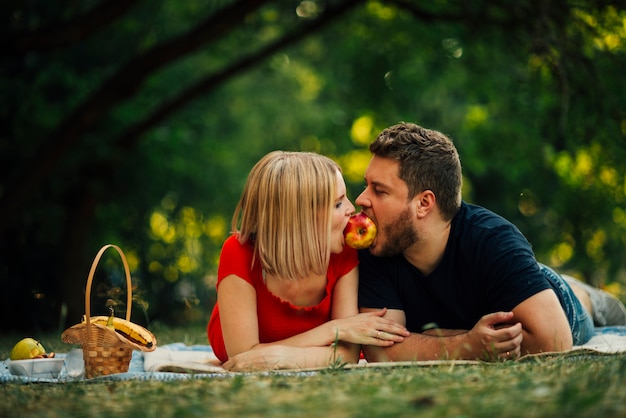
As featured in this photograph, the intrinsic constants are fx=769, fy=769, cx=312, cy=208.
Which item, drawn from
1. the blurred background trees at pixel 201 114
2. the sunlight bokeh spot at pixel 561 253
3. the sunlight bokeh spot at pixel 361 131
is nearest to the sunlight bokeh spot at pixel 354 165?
the sunlight bokeh spot at pixel 361 131

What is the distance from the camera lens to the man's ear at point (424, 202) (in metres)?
4.85

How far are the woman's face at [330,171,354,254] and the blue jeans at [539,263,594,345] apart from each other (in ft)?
4.85

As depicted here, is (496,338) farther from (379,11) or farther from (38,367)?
(379,11)

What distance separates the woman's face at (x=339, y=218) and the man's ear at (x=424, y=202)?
0.45 metres

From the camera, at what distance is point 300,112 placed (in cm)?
2005

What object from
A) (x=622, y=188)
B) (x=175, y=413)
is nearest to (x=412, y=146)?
(x=175, y=413)

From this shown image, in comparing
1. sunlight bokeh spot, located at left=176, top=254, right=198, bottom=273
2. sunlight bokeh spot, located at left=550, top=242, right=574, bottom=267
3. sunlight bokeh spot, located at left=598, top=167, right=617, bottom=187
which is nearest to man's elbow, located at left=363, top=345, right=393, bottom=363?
sunlight bokeh spot, located at left=598, top=167, right=617, bottom=187

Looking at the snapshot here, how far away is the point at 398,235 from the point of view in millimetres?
4820

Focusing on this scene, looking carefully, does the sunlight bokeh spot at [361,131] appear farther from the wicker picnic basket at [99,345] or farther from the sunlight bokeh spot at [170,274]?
the wicker picnic basket at [99,345]

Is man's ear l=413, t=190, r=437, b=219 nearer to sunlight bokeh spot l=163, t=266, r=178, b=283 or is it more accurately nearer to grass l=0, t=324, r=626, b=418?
grass l=0, t=324, r=626, b=418

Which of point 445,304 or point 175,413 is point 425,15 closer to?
point 445,304

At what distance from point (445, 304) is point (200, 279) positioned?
982 cm

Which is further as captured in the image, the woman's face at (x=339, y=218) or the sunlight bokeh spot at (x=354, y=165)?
the sunlight bokeh spot at (x=354, y=165)

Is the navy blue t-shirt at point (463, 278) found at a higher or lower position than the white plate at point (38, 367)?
higher
